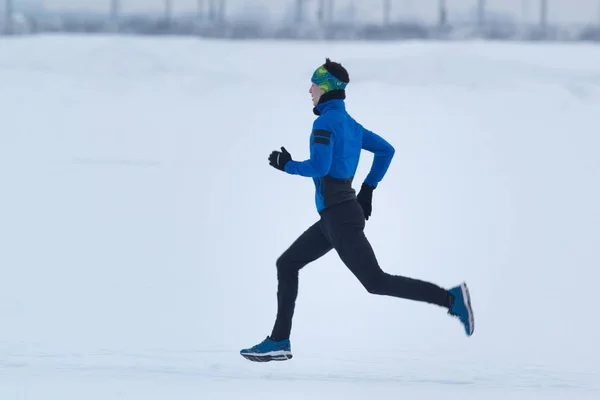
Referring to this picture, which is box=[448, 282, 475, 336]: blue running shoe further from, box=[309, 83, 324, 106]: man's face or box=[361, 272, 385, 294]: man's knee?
box=[309, 83, 324, 106]: man's face

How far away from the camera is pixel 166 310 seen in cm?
576

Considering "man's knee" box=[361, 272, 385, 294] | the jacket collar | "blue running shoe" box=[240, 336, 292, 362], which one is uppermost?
the jacket collar

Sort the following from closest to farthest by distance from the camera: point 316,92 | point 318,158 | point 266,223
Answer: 1. point 318,158
2. point 316,92
3. point 266,223

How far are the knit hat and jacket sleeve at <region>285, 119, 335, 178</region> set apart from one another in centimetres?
26

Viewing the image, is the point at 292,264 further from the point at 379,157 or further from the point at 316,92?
the point at 316,92

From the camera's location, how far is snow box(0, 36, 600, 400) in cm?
471

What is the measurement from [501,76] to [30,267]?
9.39 meters

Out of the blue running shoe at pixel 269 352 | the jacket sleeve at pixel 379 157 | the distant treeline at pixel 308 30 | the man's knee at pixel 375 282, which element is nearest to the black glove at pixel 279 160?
the jacket sleeve at pixel 379 157

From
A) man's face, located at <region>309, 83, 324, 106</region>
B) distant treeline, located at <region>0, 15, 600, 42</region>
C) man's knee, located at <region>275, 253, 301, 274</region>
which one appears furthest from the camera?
distant treeline, located at <region>0, 15, 600, 42</region>

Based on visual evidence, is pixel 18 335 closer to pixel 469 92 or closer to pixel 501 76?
pixel 469 92

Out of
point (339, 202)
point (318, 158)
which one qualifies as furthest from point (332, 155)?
point (339, 202)

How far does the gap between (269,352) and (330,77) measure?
1.51 m

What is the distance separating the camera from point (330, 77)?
4.35 metres

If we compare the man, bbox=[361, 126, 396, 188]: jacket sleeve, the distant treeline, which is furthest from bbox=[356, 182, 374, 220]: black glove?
the distant treeline
